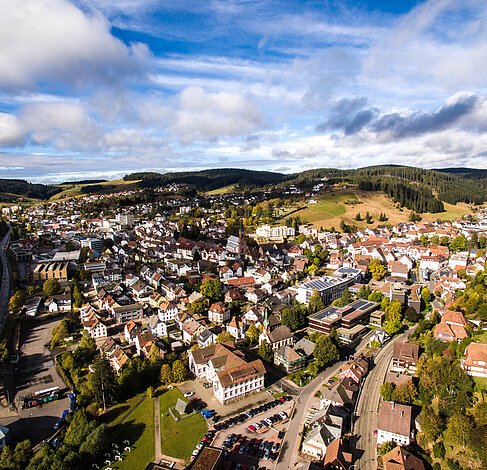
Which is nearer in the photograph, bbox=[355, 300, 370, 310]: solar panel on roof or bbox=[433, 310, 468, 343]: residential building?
bbox=[433, 310, 468, 343]: residential building

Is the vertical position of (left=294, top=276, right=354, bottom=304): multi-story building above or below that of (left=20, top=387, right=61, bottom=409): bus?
above

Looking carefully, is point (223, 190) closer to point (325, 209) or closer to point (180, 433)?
point (325, 209)

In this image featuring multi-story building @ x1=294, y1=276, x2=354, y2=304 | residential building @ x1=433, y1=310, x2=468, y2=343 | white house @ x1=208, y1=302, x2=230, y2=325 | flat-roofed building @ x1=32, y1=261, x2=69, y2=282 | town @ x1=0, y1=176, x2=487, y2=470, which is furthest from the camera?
flat-roofed building @ x1=32, y1=261, x2=69, y2=282

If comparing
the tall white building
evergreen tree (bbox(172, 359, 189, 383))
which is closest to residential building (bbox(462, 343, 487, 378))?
evergreen tree (bbox(172, 359, 189, 383))

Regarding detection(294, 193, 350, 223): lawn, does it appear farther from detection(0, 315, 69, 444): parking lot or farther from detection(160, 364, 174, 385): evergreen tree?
detection(160, 364, 174, 385): evergreen tree

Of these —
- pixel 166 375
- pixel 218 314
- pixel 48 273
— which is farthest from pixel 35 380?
pixel 48 273

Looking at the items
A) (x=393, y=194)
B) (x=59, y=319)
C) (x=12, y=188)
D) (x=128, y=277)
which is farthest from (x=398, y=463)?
(x=12, y=188)
